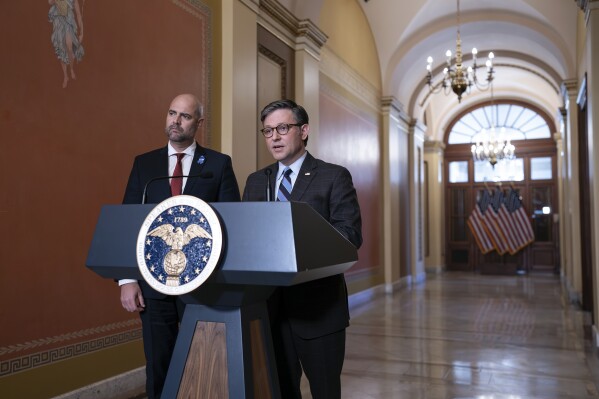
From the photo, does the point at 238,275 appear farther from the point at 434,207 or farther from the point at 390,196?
the point at 434,207

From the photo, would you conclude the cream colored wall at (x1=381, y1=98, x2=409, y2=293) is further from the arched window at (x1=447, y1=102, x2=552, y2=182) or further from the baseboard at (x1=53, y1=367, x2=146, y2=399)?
the baseboard at (x1=53, y1=367, x2=146, y2=399)

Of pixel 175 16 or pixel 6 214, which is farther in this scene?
pixel 175 16

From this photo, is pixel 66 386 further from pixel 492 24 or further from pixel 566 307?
pixel 492 24

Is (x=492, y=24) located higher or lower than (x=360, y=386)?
higher

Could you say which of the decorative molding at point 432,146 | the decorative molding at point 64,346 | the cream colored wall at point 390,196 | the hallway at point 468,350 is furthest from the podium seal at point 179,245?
the decorative molding at point 432,146

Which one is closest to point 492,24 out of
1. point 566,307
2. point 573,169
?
point 573,169

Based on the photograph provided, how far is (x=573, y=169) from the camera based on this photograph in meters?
8.75

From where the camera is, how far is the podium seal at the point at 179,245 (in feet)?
4.91

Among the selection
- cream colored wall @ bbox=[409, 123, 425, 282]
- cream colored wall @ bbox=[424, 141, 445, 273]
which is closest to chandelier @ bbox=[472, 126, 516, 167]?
cream colored wall @ bbox=[409, 123, 425, 282]

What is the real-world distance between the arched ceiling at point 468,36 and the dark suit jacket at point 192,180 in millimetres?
7905

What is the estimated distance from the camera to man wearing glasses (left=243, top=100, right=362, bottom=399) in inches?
78.9

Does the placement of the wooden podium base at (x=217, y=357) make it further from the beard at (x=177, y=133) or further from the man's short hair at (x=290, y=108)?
the beard at (x=177, y=133)

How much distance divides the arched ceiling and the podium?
8.73 m

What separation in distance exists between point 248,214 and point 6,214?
2160mm
